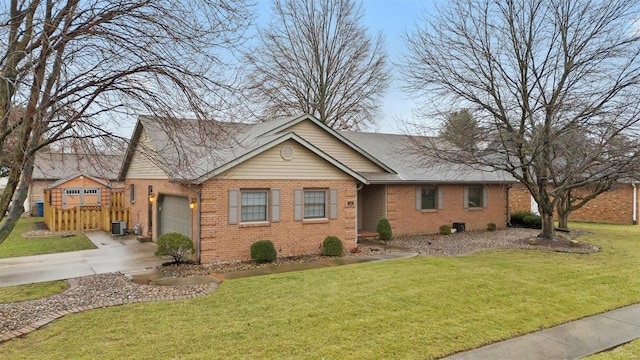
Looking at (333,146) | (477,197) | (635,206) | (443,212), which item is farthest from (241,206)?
(635,206)

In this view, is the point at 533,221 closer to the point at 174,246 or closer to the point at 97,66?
the point at 174,246

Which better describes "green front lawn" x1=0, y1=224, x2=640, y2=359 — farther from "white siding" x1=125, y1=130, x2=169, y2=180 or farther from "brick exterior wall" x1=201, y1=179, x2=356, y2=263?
"white siding" x1=125, y1=130, x2=169, y2=180

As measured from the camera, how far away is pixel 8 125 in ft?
19.7

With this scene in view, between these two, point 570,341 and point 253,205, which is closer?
point 570,341

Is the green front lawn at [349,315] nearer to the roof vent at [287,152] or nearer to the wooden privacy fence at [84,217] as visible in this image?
the roof vent at [287,152]

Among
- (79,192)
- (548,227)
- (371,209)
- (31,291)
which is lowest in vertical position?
(31,291)

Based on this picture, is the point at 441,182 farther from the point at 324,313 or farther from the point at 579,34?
the point at 324,313

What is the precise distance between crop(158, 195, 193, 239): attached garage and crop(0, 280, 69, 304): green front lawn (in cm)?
389

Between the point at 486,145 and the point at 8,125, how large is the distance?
16652 millimetres

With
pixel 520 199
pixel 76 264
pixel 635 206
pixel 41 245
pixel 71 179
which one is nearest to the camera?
pixel 76 264

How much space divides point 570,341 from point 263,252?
320 inches

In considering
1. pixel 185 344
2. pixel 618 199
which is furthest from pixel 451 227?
pixel 185 344

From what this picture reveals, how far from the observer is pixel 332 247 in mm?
13297

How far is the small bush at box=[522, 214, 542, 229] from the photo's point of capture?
22.1 m
